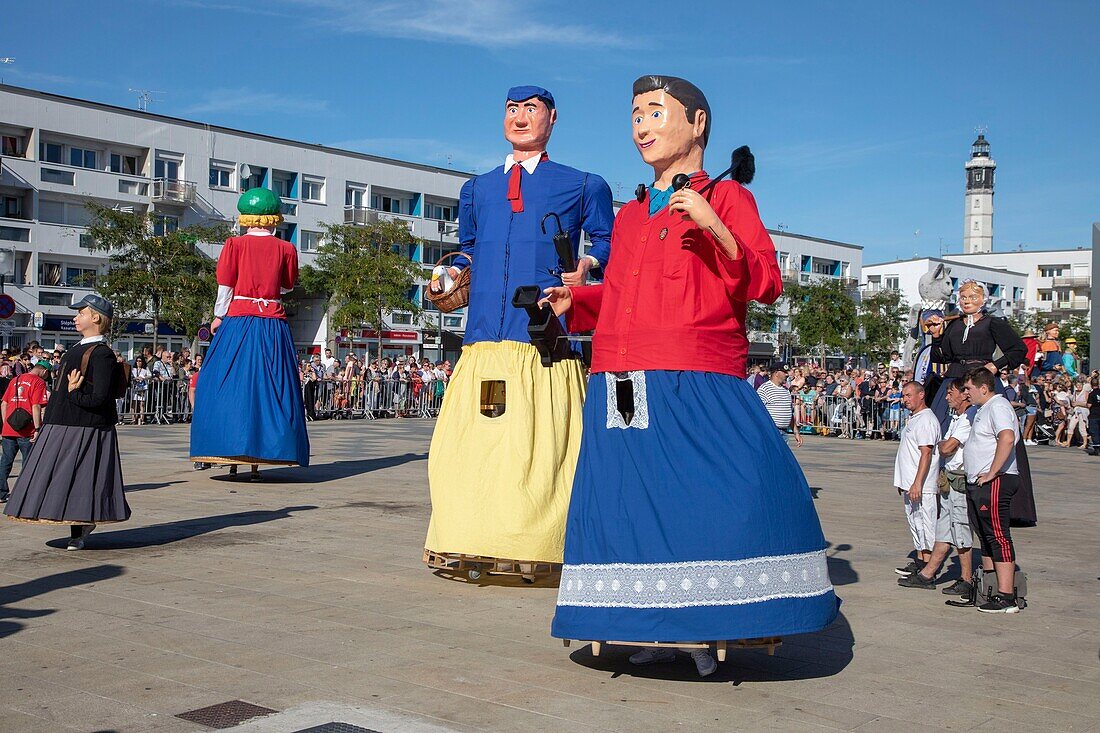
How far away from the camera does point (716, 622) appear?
479 centimetres

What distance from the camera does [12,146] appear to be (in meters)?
48.2

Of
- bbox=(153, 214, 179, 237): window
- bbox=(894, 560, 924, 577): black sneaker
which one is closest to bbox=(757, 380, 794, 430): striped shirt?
bbox=(894, 560, 924, 577): black sneaker

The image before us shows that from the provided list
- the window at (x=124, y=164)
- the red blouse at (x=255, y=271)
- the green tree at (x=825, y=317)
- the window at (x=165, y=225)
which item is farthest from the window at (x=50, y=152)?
the red blouse at (x=255, y=271)

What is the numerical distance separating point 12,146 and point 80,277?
783 cm

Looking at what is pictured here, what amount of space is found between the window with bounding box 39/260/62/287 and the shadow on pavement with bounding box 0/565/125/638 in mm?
45000

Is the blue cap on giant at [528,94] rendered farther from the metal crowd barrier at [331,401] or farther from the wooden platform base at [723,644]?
the metal crowd barrier at [331,401]

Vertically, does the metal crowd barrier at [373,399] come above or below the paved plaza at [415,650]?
above

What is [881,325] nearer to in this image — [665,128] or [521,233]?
[521,233]

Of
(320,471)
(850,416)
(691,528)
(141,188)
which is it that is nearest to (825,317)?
(141,188)

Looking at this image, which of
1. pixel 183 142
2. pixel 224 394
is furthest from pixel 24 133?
pixel 224 394

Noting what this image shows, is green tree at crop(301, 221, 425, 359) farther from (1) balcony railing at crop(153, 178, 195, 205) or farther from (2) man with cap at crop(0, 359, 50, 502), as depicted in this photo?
(2) man with cap at crop(0, 359, 50, 502)

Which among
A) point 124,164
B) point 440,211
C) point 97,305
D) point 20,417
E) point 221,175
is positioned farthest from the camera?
point 440,211

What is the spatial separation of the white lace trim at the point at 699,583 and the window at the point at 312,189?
5622 centimetres

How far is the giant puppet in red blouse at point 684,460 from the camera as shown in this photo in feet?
15.9
